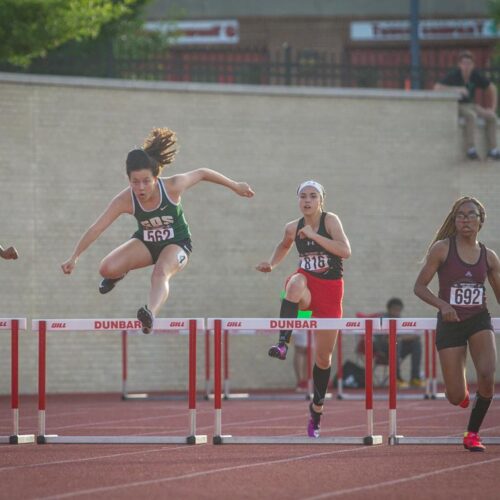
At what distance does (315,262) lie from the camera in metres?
12.0

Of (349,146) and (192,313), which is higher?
(349,146)

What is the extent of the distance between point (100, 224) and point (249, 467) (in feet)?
8.50

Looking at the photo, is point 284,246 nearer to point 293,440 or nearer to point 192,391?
point 192,391

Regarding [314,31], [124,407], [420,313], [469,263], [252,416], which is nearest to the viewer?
[469,263]

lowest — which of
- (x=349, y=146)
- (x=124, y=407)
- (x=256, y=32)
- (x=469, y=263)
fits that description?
(x=124, y=407)

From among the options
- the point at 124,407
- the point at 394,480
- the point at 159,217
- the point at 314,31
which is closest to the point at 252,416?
the point at 124,407

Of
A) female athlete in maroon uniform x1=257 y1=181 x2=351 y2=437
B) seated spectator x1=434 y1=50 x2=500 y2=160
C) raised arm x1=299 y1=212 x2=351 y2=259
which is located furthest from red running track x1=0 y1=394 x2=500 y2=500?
seated spectator x1=434 y1=50 x2=500 y2=160

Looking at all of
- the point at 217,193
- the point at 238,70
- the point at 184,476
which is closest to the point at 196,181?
the point at 184,476

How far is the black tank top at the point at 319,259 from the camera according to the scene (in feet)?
39.1

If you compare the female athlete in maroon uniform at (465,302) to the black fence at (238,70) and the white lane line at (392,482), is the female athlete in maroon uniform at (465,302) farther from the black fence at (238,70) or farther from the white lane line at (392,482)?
the black fence at (238,70)

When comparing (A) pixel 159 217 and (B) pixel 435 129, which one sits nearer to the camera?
(A) pixel 159 217

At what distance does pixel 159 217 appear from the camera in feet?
37.6

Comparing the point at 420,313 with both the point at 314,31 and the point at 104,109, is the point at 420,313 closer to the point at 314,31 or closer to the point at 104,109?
the point at 104,109

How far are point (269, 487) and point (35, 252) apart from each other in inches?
520
